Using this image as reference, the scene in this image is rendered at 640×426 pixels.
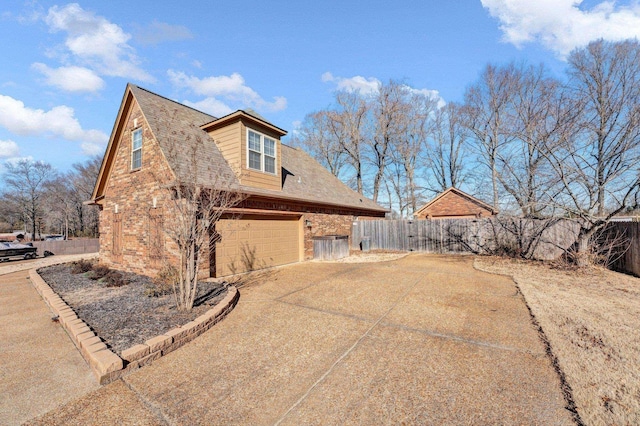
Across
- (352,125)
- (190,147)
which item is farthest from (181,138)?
(352,125)

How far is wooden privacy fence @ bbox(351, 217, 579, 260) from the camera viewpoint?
1116cm

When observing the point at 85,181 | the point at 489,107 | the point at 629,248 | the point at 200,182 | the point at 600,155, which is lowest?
the point at 629,248

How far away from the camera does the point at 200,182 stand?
7.33m

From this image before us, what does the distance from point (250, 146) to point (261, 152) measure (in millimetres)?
500

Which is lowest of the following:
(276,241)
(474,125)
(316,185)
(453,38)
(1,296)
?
(1,296)

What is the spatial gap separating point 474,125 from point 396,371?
1695 centimetres

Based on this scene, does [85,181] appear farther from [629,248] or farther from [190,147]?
[629,248]

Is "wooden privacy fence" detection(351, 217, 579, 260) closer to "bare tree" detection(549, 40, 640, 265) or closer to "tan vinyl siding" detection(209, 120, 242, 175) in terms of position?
"bare tree" detection(549, 40, 640, 265)

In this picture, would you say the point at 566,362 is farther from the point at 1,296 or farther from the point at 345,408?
the point at 1,296

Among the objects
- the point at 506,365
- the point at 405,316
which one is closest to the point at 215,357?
the point at 405,316

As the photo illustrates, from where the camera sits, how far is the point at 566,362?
3145 millimetres

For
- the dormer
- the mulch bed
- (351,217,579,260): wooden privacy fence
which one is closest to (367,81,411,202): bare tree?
(351,217,579,260): wooden privacy fence

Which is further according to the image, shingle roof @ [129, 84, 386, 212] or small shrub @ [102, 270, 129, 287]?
shingle roof @ [129, 84, 386, 212]

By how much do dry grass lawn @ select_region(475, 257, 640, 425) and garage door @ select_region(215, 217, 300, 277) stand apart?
24.1 feet
